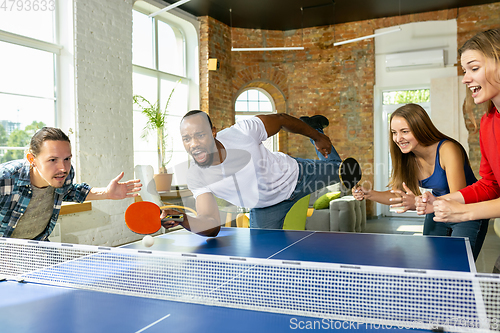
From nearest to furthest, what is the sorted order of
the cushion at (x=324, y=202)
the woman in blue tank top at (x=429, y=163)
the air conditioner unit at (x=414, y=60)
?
the woman in blue tank top at (x=429, y=163), the cushion at (x=324, y=202), the air conditioner unit at (x=414, y=60)

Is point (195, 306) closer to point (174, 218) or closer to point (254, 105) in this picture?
point (174, 218)

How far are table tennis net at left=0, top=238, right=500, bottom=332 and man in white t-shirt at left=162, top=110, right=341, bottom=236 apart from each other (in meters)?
0.62

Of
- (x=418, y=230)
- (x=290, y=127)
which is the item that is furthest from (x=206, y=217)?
(x=418, y=230)

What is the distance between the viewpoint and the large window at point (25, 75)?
498cm

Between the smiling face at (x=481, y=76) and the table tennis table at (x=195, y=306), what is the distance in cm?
75

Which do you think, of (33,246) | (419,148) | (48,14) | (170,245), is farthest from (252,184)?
(48,14)

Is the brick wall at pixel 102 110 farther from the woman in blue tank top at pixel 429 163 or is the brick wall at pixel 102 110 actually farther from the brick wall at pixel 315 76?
the woman in blue tank top at pixel 429 163

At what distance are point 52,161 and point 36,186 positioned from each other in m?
0.29

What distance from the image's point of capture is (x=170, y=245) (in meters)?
2.50

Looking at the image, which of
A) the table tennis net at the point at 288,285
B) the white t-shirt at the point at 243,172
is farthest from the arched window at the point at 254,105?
the table tennis net at the point at 288,285

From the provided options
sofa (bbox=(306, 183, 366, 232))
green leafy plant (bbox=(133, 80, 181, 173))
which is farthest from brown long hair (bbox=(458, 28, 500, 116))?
green leafy plant (bbox=(133, 80, 181, 173))

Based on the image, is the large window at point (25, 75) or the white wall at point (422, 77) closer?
the large window at point (25, 75)

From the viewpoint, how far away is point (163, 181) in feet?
22.4

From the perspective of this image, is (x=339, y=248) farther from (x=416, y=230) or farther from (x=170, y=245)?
(x=416, y=230)
